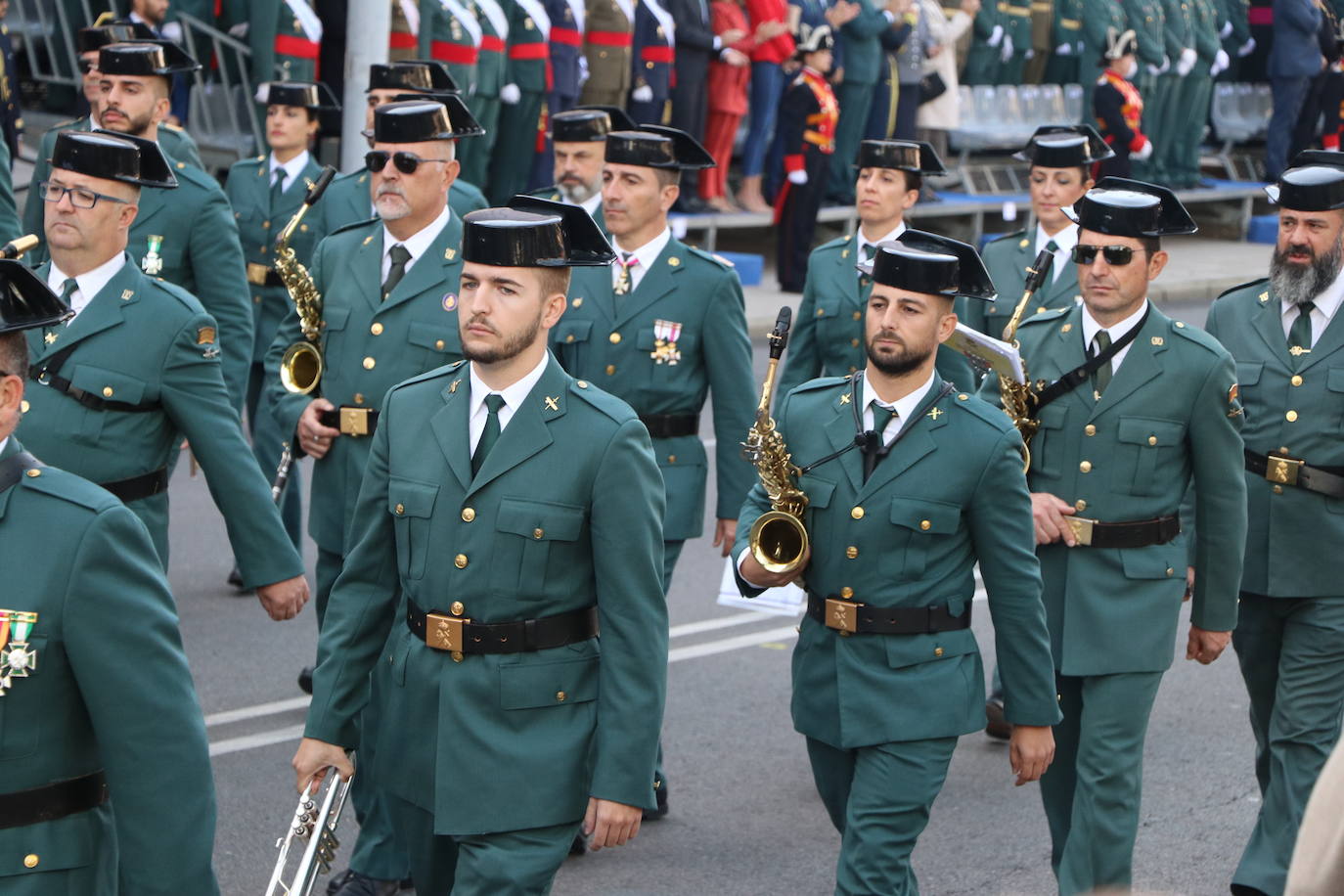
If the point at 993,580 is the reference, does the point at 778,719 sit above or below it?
below

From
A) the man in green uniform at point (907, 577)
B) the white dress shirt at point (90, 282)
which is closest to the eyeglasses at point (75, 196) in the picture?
the white dress shirt at point (90, 282)

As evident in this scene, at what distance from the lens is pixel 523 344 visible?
5.04 metres

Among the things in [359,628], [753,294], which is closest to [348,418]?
[359,628]

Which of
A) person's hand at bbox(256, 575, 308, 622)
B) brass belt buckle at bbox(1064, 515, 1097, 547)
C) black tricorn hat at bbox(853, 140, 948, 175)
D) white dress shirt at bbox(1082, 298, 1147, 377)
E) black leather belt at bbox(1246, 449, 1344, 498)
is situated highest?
white dress shirt at bbox(1082, 298, 1147, 377)

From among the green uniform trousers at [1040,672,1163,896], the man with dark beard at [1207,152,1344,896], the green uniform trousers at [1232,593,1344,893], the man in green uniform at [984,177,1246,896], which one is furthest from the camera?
the man with dark beard at [1207,152,1344,896]

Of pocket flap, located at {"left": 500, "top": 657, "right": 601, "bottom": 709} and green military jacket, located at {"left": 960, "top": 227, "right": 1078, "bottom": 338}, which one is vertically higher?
pocket flap, located at {"left": 500, "top": 657, "right": 601, "bottom": 709}

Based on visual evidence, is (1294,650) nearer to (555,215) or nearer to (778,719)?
(778,719)

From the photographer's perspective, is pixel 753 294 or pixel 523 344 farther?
pixel 753 294

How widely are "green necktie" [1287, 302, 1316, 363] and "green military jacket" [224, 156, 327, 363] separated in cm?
514

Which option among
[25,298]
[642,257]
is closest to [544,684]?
Answer: [25,298]

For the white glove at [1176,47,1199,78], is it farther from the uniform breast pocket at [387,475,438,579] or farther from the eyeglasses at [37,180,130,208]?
the uniform breast pocket at [387,475,438,579]

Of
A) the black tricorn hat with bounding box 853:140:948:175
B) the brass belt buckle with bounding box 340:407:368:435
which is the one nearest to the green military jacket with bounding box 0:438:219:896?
the brass belt buckle with bounding box 340:407:368:435

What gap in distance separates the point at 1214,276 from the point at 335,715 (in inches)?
780

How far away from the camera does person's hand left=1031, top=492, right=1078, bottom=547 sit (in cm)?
657
